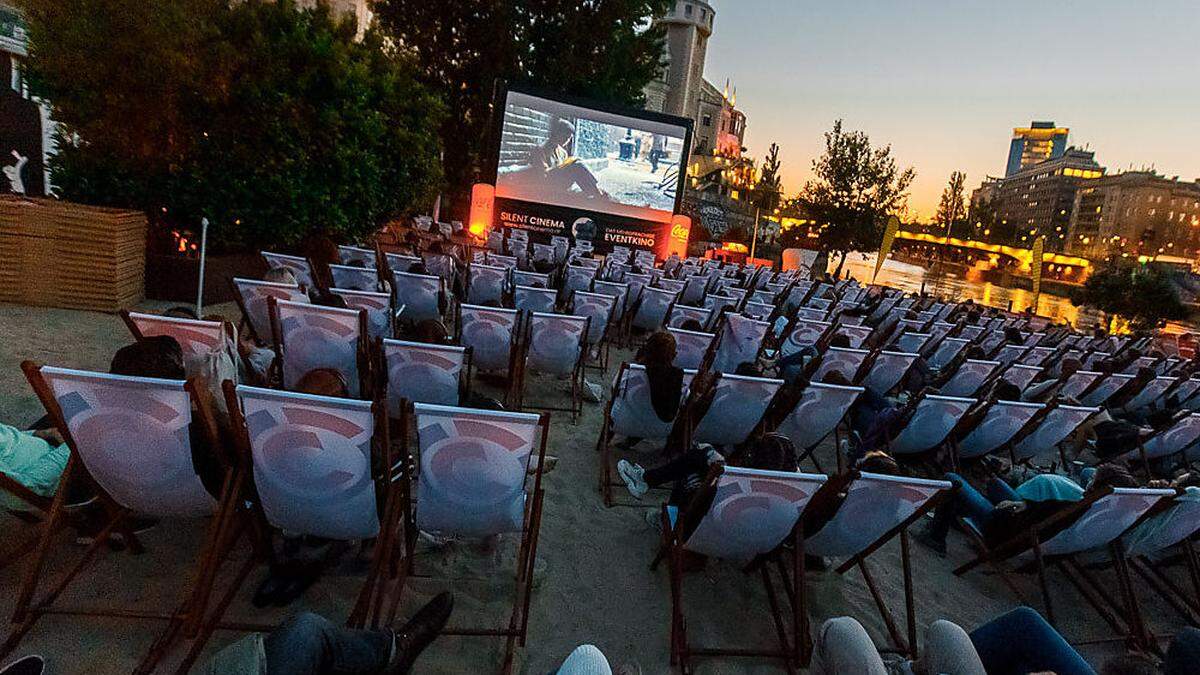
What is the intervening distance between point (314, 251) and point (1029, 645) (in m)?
9.57

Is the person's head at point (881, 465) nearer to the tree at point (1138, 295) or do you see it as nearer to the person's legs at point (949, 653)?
the person's legs at point (949, 653)

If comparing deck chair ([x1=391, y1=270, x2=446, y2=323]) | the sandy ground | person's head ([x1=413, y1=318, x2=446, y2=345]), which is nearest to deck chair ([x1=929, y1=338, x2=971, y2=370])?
the sandy ground

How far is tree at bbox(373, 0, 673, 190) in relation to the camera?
18.8 m

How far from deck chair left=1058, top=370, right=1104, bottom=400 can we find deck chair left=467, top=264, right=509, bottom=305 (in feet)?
20.6

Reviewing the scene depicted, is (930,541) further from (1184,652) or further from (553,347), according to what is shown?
(553,347)

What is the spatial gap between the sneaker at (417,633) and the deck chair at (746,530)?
3.25 feet

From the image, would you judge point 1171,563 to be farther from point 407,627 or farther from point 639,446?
point 407,627

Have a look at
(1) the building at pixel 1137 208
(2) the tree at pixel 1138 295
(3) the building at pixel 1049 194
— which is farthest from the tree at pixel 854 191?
(3) the building at pixel 1049 194

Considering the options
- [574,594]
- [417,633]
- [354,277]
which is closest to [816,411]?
[574,594]

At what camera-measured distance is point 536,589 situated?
2.76m

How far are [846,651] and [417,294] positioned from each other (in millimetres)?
5255

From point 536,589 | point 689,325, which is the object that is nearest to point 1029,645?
point 536,589

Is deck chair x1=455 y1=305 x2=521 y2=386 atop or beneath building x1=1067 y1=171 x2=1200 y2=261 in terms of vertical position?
beneath

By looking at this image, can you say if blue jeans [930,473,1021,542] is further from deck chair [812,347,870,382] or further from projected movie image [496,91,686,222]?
projected movie image [496,91,686,222]
